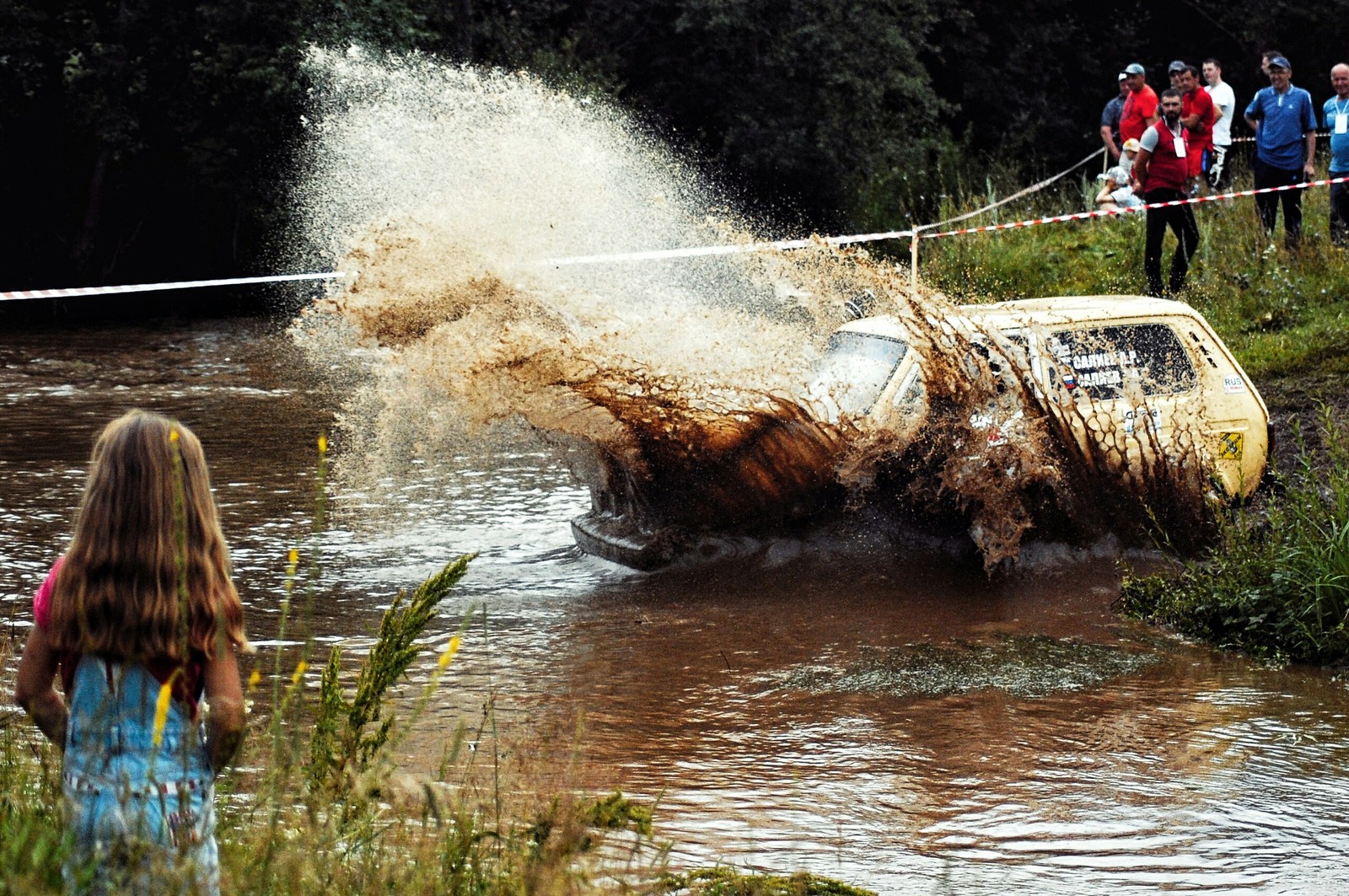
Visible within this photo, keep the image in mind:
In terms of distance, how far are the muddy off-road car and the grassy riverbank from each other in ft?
1.92

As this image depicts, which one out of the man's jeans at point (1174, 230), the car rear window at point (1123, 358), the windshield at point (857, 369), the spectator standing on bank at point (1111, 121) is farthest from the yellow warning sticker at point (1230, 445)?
the spectator standing on bank at point (1111, 121)

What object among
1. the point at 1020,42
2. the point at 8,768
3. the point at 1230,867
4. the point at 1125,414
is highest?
the point at 1020,42

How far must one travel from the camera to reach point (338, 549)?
10.2 m

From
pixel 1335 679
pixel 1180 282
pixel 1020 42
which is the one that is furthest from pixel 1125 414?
pixel 1020 42

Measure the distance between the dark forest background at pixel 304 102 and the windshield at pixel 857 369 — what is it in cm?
1787

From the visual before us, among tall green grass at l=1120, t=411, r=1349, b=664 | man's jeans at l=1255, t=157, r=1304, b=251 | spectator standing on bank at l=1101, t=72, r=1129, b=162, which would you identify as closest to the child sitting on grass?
tall green grass at l=1120, t=411, r=1349, b=664

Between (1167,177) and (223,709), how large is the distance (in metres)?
13.1

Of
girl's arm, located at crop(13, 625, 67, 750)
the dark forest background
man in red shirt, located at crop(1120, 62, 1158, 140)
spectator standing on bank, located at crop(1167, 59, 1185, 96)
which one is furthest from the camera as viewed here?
the dark forest background

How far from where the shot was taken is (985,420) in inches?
356

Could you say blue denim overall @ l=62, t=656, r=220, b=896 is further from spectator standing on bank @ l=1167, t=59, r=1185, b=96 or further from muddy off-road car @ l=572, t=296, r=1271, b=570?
spectator standing on bank @ l=1167, t=59, r=1185, b=96

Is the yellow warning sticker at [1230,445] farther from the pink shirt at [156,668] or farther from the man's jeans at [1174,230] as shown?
the pink shirt at [156,668]

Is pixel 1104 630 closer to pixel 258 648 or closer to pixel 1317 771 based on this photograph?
pixel 1317 771

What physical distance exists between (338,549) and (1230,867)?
21.1ft

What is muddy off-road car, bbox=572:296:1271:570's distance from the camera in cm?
909
